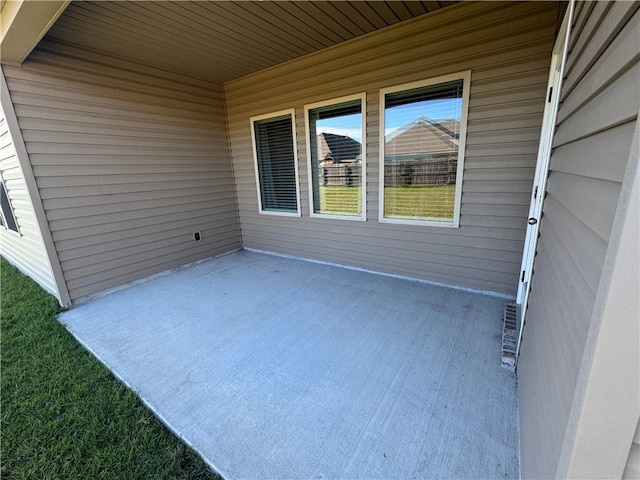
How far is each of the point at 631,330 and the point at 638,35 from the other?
0.62m

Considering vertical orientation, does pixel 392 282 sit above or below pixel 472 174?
below

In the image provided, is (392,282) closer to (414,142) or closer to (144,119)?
(414,142)

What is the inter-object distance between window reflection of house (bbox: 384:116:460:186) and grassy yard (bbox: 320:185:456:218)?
9cm

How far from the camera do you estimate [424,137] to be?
2.97 metres

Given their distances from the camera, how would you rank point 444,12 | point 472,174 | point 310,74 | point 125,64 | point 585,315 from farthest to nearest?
1. point 310,74
2. point 125,64
3. point 472,174
4. point 444,12
5. point 585,315

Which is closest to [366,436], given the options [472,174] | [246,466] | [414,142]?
[246,466]

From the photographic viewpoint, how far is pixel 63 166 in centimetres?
298

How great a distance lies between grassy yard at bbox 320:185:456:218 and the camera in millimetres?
3027

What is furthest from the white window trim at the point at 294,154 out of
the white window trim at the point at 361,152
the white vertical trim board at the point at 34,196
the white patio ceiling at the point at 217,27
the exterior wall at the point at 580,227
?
the exterior wall at the point at 580,227

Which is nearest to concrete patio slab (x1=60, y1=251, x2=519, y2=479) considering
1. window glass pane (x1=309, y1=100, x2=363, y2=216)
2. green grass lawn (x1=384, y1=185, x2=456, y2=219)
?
green grass lawn (x1=384, y1=185, x2=456, y2=219)

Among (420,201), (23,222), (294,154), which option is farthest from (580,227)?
(23,222)

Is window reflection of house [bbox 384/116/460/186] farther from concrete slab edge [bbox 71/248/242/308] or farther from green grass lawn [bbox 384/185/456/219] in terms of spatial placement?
concrete slab edge [bbox 71/248/242/308]

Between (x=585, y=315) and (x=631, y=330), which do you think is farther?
(x=585, y=315)

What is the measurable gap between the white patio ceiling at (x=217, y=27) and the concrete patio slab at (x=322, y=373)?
2796mm
